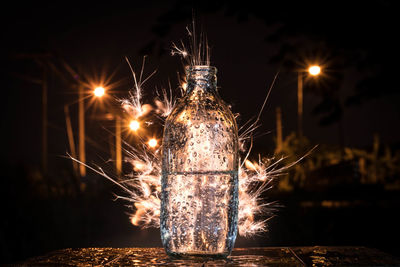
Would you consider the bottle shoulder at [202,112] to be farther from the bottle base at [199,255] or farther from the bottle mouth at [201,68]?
the bottle base at [199,255]

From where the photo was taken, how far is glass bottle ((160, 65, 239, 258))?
2.63 meters

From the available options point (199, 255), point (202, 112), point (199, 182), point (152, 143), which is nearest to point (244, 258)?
point (199, 255)

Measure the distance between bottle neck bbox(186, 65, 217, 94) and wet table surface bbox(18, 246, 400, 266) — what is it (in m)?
0.79

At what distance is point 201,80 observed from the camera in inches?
111

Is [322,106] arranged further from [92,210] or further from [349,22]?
[92,210]

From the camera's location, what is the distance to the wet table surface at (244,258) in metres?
2.57

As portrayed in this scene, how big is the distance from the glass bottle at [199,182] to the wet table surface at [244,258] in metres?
0.09

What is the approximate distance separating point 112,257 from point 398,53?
13.3ft

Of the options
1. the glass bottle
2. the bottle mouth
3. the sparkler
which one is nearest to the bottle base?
the glass bottle

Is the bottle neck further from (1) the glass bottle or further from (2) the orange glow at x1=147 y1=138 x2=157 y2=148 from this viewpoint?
(2) the orange glow at x1=147 y1=138 x2=157 y2=148

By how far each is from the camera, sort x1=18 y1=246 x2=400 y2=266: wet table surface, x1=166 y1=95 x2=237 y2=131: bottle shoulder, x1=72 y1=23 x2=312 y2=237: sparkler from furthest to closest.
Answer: x1=72 y1=23 x2=312 y2=237: sparkler, x1=166 y1=95 x2=237 y2=131: bottle shoulder, x1=18 y1=246 x2=400 y2=266: wet table surface

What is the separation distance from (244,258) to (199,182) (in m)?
0.44

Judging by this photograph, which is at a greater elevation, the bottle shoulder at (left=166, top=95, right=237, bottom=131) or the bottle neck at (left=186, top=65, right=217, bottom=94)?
the bottle neck at (left=186, top=65, right=217, bottom=94)

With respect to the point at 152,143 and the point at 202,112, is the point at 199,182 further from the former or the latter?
the point at 152,143
